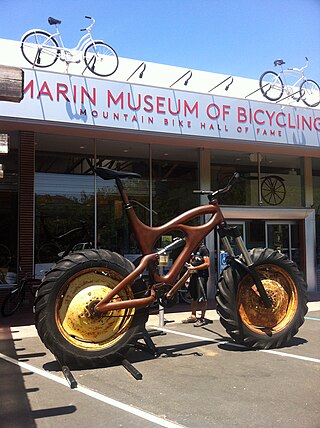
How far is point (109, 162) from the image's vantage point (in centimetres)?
1227

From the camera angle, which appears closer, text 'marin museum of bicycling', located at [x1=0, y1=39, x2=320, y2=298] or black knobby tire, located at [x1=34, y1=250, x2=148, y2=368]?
black knobby tire, located at [x1=34, y1=250, x2=148, y2=368]

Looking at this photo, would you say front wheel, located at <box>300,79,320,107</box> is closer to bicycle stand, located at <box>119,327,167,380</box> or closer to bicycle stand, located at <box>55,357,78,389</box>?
bicycle stand, located at <box>119,327,167,380</box>

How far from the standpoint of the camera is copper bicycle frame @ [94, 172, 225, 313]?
546cm

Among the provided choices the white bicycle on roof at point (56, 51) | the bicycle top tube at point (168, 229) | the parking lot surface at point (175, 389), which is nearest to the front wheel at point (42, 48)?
the white bicycle on roof at point (56, 51)

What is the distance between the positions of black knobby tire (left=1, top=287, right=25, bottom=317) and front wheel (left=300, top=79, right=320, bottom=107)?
866cm

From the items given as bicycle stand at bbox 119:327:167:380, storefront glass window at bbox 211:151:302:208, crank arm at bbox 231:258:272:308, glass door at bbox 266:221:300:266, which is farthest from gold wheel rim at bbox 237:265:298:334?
glass door at bbox 266:221:300:266

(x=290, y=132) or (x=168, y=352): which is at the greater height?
(x=290, y=132)

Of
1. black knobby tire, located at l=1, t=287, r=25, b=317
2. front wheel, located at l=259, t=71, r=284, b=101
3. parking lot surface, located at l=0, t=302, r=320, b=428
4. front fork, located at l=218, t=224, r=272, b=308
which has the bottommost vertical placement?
parking lot surface, located at l=0, t=302, r=320, b=428

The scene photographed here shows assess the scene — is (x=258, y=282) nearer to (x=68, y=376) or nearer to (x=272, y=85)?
(x=68, y=376)

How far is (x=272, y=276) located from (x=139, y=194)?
21.4ft

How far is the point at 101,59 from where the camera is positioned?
9914 millimetres

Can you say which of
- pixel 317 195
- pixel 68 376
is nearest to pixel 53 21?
pixel 68 376

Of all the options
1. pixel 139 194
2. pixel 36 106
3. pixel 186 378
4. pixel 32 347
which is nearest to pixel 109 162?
pixel 139 194

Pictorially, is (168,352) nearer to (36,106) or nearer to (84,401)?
(84,401)
